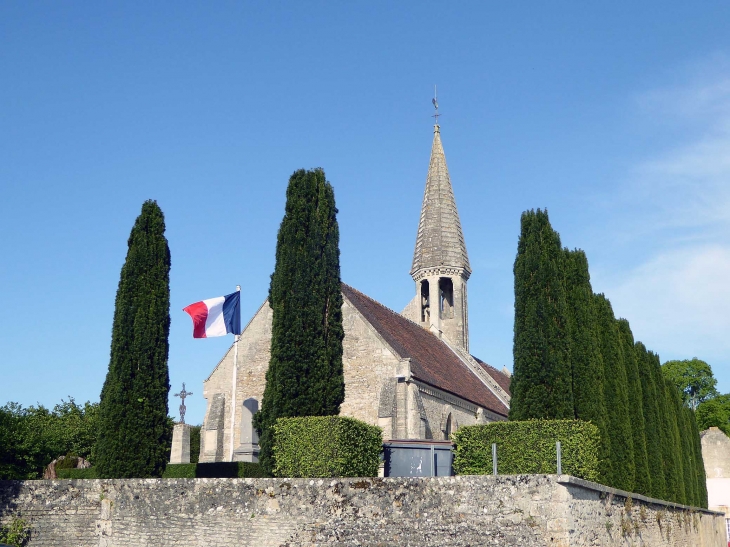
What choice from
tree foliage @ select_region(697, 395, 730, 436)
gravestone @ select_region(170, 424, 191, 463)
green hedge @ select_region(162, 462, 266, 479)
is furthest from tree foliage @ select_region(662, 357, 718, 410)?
green hedge @ select_region(162, 462, 266, 479)

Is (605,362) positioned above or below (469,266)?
below

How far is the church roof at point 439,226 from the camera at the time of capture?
1777 inches

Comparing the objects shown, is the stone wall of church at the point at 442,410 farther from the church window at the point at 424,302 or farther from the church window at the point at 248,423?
the church window at the point at 424,302

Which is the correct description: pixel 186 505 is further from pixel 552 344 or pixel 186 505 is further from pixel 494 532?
pixel 552 344

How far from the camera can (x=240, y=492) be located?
1670 centimetres

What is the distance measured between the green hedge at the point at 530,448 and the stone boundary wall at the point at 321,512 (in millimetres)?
998

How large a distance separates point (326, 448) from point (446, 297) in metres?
28.5

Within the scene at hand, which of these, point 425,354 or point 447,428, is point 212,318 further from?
point 425,354

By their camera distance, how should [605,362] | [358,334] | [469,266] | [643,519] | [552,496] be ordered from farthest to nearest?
[469,266] → [358,334] → [605,362] → [643,519] → [552,496]

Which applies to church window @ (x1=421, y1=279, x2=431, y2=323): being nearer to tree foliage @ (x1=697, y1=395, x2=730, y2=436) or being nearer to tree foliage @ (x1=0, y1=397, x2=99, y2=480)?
tree foliage @ (x1=0, y1=397, x2=99, y2=480)

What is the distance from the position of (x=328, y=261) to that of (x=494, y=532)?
954cm

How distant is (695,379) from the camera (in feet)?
223

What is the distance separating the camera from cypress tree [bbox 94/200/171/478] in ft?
65.8

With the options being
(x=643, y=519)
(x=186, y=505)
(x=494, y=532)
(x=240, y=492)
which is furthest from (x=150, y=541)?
(x=643, y=519)
